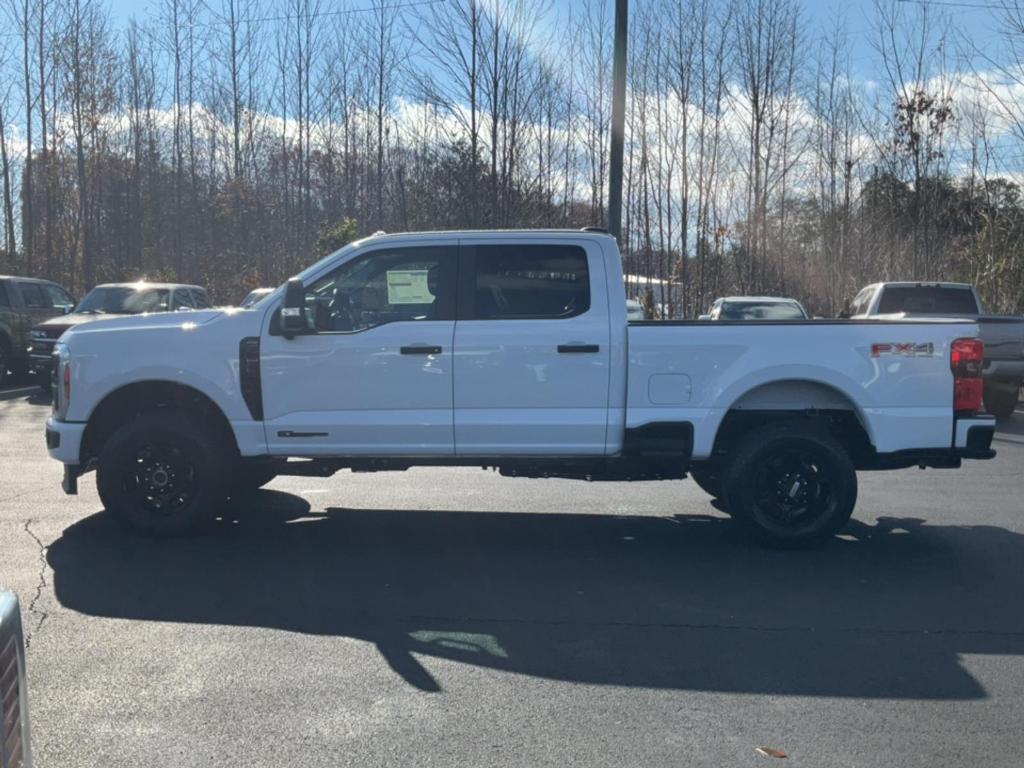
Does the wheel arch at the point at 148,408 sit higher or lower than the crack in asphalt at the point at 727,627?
higher

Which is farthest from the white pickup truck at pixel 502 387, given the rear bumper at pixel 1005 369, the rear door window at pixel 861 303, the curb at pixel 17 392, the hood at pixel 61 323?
the curb at pixel 17 392

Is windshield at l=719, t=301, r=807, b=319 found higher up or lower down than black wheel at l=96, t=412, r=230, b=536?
higher up

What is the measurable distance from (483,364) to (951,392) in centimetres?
320

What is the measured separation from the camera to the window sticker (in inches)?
292

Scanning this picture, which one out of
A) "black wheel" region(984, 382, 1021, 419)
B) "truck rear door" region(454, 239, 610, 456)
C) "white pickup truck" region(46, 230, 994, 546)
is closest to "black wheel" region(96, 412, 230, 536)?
"white pickup truck" region(46, 230, 994, 546)

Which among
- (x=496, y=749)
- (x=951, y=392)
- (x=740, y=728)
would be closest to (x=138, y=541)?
(x=496, y=749)

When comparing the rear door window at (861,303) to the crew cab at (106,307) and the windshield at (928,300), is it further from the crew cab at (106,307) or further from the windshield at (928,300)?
the crew cab at (106,307)

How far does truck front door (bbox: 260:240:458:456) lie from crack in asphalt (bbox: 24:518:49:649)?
164cm

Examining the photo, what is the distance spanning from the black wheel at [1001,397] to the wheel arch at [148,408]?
11.4m

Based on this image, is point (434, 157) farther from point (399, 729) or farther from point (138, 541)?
point (399, 729)

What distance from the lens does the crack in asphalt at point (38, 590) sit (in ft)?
17.9

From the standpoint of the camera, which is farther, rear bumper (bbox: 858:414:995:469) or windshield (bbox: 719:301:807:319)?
windshield (bbox: 719:301:807:319)

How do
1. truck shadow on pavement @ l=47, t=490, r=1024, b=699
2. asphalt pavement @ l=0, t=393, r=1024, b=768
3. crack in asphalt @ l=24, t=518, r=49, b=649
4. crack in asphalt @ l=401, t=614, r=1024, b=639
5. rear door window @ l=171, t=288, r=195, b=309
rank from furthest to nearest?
rear door window @ l=171, t=288, r=195, b=309, crack in asphalt @ l=401, t=614, r=1024, b=639, crack in asphalt @ l=24, t=518, r=49, b=649, truck shadow on pavement @ l=47, t=490, r=1024, b=699, asphalt pavement @ l=0, t=393, r=1024, b=768

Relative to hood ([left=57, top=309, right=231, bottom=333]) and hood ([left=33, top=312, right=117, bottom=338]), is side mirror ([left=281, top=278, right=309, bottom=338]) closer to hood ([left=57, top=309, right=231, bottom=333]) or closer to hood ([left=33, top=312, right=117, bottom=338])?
hood ([left=57, top=309, right=231, bottom=333])
